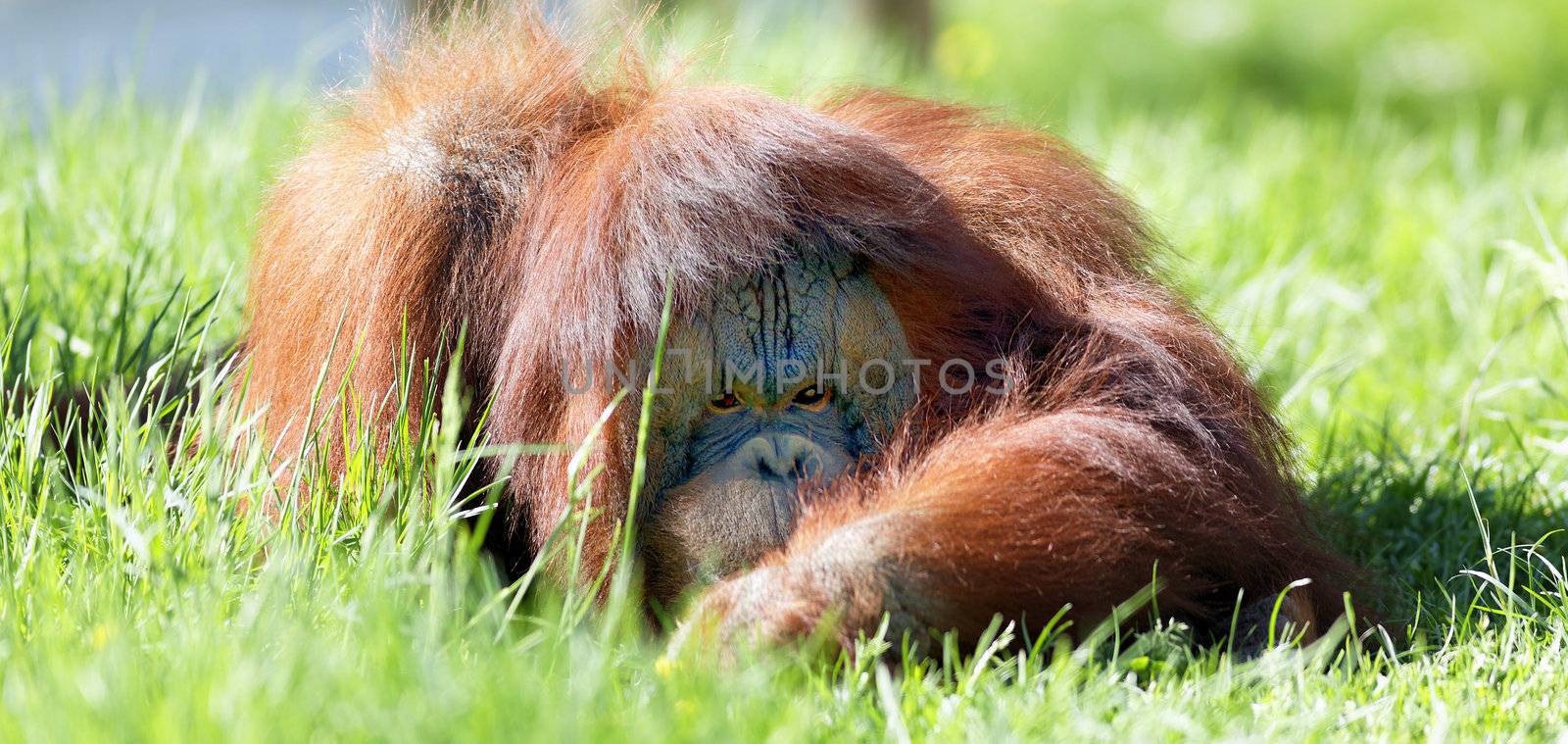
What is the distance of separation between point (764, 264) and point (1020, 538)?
63 cm

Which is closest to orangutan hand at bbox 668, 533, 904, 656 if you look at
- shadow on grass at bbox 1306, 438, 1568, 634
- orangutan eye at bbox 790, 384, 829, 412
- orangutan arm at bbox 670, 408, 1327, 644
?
orangutan arm at bbox 670, 408, 1327, 644

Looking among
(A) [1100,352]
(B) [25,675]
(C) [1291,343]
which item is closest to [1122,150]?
(C) [1291,343]

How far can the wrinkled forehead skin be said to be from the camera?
2582 millimetres

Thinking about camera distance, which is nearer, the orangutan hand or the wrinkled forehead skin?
the orangutan hand

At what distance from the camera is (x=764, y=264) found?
259 centimetres

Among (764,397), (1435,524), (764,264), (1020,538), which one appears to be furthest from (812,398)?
(1435,524)

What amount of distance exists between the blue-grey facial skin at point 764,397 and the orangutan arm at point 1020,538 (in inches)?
5.9

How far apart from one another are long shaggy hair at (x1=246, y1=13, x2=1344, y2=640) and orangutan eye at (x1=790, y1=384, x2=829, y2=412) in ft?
0.54

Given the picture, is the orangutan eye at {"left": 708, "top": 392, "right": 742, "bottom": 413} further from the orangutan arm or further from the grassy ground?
the grassy ground

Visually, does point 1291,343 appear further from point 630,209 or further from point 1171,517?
point 630,209

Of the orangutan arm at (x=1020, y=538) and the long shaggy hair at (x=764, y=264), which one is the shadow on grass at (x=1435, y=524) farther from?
the orangutan arm at (x=1020, y=538)

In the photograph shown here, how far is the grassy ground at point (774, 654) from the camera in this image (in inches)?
76.5

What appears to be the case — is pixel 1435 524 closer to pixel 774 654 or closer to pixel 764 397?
pixel 764 397

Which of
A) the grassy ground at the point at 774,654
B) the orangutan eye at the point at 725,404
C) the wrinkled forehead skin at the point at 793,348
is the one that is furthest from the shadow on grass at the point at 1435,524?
the orangutan eye at the point at 725,404
